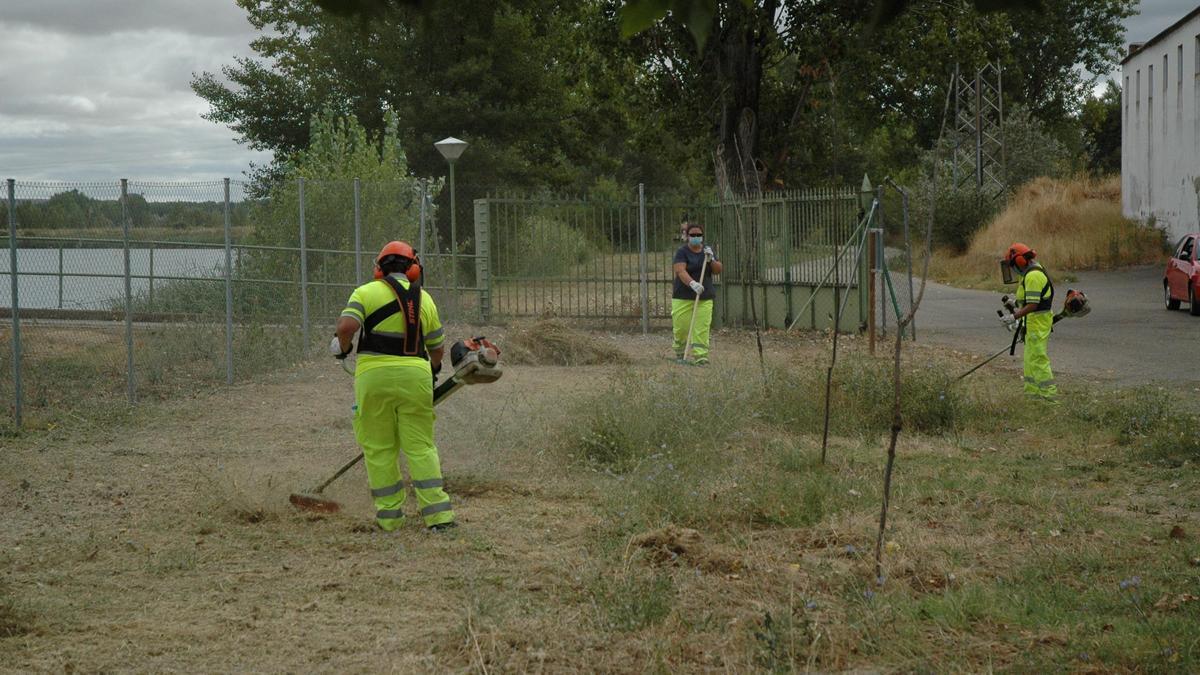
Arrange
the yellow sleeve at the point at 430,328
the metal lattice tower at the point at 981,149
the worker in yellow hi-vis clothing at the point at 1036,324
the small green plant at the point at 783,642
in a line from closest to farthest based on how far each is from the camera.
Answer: the small green plant at the point at 783,642 < the yellow sleeve at the point at 430,328 < the worker in yellow hi-vis clothing at the point at 1036,324 < the metal lattice tower at the point at 981,149

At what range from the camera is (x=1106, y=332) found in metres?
19.9

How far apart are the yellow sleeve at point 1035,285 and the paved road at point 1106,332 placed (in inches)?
80.0

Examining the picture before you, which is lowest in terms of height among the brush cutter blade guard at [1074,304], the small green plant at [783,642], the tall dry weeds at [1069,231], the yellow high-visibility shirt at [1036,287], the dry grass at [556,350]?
the small green plant at [783,642]

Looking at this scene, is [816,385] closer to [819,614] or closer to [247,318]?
[819,614]

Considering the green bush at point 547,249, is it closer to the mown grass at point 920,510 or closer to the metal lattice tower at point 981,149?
the mown grass at point 920,510

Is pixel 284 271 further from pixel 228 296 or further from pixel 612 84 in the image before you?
pixel 612 84

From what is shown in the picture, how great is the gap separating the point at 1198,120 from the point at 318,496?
1240 inches

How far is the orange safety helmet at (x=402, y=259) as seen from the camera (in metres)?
7.81

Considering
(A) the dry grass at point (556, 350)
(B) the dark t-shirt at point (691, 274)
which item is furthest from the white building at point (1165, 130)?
(A) the dry grass at point (556, 350)

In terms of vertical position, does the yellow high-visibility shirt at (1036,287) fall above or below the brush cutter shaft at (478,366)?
above

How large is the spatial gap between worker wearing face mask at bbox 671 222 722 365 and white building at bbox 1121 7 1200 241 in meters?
20.3

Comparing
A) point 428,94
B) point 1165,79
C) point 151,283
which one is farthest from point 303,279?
point 1165,79

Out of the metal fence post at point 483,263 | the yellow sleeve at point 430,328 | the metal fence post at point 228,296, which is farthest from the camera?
the metal fence post at point 483,263

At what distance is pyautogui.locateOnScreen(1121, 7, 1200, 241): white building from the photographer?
35.0 m
